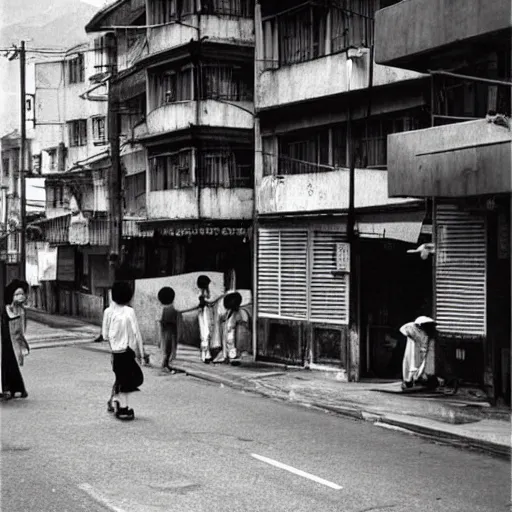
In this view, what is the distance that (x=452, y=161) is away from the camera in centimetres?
1492

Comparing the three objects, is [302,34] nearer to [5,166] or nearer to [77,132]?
[77,132]

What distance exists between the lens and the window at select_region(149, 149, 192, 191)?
27.0 meters

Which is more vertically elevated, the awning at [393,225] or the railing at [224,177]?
the railing at [224,177]

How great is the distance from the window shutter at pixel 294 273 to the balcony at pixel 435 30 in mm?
6195

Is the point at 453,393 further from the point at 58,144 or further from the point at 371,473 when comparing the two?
the point at 58,144

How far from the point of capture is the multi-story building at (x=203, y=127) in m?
26.2

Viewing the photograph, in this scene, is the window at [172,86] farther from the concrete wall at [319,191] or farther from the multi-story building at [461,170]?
the multi-story building at [461,170]

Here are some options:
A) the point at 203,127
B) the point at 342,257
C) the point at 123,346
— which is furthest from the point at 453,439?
the point at 203,127

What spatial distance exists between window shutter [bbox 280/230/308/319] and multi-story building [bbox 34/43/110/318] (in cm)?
1372

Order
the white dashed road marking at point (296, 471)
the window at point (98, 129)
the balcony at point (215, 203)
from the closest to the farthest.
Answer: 1. the white dashed road marking at point (296, 471)
2. the balcony at point (215, 203)
3. the window at point (98, 129)

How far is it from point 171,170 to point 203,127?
2323 millimetres

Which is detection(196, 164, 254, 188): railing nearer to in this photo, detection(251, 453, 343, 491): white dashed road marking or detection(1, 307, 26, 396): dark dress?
detection(1, 307, 26, 396): dark dress

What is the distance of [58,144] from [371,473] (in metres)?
38.9

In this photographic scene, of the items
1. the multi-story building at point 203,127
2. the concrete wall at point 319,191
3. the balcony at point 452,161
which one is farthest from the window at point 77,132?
the balcony at point 452,161
